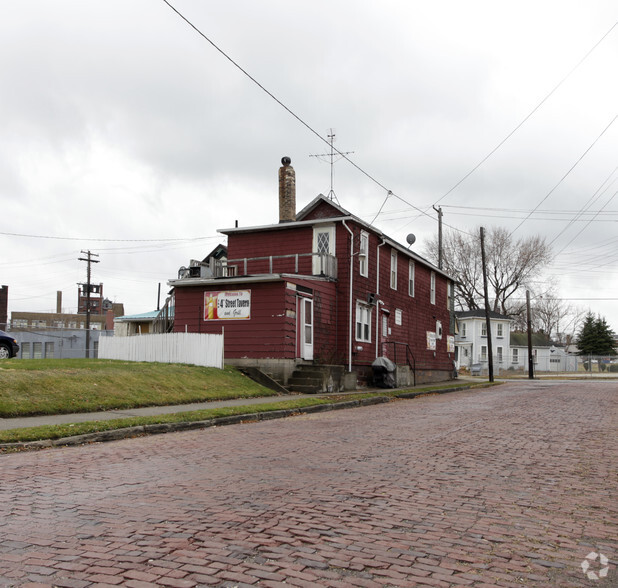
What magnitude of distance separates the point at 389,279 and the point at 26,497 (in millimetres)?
25388

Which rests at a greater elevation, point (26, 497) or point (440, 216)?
point (440, 216)

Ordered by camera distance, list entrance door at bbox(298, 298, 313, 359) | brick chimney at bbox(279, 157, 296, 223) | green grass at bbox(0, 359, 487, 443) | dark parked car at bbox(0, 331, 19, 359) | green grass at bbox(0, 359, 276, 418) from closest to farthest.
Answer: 1. green grass at bbox(0, 359, 487, 443)
2. green grass at bbox(0, 359, 276, 418)
3. dark parked car at bbox(0, 331, 19, 359)
4. entrance door at bbox(298, 298, 313, 359)
5. brick chimney at bbox(279, 157, 296, 223)

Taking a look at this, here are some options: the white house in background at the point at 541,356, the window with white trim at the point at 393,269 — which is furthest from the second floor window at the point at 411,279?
the white house in background at the point at 541,356

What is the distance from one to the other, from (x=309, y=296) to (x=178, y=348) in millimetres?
5404

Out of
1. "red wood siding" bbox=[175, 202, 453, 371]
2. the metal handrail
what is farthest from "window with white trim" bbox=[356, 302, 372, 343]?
the metal handrail

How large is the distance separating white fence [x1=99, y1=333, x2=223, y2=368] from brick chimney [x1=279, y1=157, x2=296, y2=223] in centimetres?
881

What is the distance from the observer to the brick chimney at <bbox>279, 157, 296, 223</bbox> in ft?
92.3

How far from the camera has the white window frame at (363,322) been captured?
26.7 meters

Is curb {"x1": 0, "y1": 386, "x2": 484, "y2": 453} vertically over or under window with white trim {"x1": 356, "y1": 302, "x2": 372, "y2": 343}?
under

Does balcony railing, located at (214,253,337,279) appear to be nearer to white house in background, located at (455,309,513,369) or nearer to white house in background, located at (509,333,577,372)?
white house in background, located at (455,309,513,369)

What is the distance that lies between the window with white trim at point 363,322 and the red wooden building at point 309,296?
44 millimetres

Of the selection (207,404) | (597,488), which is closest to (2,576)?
(597,488)

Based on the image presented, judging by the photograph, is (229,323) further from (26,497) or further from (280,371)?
(26,497)

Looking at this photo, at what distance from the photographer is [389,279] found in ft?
99.6
